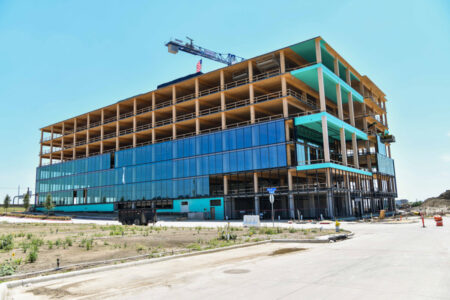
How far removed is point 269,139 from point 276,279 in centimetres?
3773

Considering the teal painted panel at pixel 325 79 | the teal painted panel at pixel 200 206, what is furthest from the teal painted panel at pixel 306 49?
the teal painted panel at pixel 200 206

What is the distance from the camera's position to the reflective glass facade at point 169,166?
4628 cm

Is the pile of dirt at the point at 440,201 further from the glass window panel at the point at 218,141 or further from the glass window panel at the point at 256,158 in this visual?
the glass window panel at the point at 218,141

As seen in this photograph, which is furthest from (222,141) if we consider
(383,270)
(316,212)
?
(383,270)

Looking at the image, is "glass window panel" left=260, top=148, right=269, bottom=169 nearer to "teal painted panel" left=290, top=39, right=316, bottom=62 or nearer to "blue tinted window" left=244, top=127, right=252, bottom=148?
"blue tinted window" left=244, top=127, right=252, bottom=148

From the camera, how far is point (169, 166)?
57.6 metres

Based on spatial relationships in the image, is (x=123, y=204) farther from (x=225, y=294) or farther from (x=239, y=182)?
(x=225, y=294)

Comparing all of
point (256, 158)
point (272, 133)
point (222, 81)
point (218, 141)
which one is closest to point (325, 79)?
point (272, 133)

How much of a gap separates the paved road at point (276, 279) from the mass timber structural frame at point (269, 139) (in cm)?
2848

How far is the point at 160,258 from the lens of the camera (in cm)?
1210

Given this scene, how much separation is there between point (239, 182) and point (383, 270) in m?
42.7

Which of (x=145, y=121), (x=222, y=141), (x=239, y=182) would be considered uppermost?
(x=145, y=121)

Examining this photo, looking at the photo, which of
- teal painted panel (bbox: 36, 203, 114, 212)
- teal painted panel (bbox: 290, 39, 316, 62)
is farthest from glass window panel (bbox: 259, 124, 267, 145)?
teal painted panel (bbox: 36, 203, 114, 212)

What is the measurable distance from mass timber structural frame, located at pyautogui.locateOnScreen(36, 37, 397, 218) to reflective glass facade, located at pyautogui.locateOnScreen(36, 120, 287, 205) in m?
0.19
